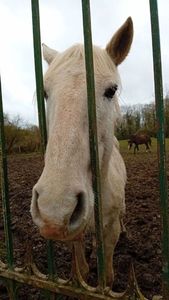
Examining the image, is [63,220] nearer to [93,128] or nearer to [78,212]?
[78,212]

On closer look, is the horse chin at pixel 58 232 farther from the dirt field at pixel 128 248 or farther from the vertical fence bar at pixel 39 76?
the dirt field at pixel 128 248

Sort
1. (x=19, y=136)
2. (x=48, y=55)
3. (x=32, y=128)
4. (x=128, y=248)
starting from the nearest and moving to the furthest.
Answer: (x=48, y=55), (x=128, y=248), (x=32, y=128), (x=19, y=136)

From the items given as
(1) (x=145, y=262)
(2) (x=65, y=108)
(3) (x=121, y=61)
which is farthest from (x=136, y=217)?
(2) (x=65, y=108)

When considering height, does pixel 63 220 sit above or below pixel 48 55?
below

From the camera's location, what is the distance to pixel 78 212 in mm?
1840

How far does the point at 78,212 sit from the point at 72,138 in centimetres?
41

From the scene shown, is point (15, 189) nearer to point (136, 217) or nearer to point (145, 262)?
point (136, 217)

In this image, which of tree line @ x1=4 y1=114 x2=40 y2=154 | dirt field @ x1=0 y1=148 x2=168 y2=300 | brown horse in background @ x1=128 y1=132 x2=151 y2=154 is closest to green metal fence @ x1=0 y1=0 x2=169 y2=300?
dirt field @ x1=0 y1=148 x2=168 y2=300

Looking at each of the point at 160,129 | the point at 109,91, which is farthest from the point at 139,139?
the point at 160,129

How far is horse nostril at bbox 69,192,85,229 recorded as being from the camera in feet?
5.97

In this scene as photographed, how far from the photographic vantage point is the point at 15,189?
9250mm

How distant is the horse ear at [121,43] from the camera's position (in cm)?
253

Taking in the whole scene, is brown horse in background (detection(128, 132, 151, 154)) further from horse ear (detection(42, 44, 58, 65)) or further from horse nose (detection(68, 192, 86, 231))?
horse nose (detection(68, 192, 86, 231))

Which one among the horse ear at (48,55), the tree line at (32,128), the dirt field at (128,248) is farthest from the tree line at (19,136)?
the horse ear at (48,55)
